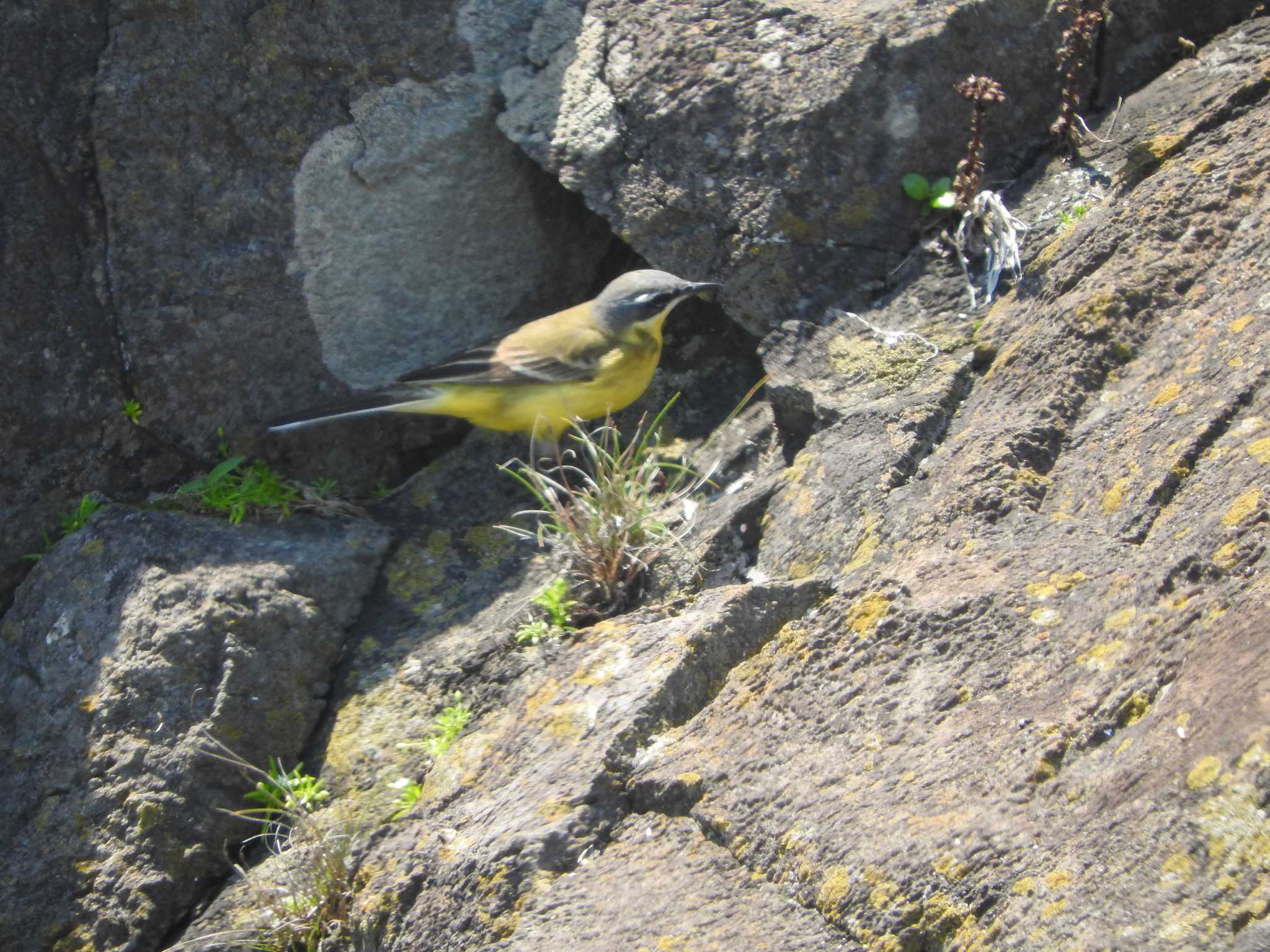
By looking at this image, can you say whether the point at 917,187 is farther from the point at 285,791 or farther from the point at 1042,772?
the point at 285,791

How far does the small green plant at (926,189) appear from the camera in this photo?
4875 mm

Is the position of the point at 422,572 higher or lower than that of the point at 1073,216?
lower

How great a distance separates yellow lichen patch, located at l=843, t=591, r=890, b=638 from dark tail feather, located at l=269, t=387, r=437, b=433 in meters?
2.50

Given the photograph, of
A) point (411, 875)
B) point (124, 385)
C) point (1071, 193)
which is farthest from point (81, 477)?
point (1071, 193)

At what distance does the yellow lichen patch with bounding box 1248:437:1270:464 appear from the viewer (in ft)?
9.15

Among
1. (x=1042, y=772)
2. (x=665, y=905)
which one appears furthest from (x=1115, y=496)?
(x=665, y=905)

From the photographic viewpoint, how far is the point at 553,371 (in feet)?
17.3

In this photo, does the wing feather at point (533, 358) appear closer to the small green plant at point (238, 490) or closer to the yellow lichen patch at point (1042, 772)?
the small green plant at point (238, 490)

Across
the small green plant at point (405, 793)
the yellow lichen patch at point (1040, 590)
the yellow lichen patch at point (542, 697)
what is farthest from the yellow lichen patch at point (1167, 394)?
the small green plant at point (405, 793)

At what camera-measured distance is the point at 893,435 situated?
3.97 m

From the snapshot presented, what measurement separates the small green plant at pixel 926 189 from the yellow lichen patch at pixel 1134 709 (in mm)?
2824

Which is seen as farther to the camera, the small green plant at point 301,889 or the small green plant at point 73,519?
the small green plant at point 73,519

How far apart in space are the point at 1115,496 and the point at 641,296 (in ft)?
8.27

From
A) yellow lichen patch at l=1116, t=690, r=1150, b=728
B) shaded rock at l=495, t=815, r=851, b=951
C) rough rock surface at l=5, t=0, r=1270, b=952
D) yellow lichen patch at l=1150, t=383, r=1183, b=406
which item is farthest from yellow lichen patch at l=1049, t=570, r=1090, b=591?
shaded rock at l=495, t=815, r=851, b=951
